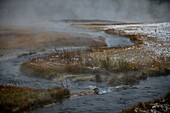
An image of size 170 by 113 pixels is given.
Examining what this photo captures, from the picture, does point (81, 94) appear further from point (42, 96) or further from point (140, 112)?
point (140, 112)

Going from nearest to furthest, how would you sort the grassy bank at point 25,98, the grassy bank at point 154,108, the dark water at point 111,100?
the grassy bank at point 154,108 → the dark water at point 111,100 → the grassy bank at point 25,98

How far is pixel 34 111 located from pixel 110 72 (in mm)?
8039

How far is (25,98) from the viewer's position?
9.80 m

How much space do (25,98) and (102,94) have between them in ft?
16.6

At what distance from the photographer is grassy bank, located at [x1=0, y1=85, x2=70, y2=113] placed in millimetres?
8938

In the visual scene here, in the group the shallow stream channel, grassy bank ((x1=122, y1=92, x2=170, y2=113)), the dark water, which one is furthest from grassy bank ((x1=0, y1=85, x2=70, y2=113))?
grassy bank ((x1=122, y1=92, x2=170, y2=113))

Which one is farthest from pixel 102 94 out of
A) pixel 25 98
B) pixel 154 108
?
pixel 25 98

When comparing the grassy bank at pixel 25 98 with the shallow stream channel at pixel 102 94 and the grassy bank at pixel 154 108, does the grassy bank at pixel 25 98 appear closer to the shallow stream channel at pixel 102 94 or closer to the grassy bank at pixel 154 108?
the shallow stream channel at pixel 102 94

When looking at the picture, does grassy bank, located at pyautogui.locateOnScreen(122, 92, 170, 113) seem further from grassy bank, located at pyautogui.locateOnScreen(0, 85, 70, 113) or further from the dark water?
grassy bank, located at pyautogui.locateOnScreen(0, 85, 70, 113)

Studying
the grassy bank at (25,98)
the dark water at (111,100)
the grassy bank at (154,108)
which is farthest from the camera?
the grassy bank at (25,98)

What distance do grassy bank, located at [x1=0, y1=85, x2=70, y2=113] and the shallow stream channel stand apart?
0.56 meters

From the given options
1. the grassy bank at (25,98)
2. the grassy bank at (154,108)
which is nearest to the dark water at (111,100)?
the grassy bank at (25,98)

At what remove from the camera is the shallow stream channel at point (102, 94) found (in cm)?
894

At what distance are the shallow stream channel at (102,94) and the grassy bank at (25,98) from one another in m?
0.56
